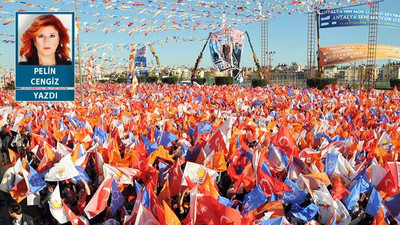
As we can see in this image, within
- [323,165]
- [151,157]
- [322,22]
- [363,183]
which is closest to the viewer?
[363,183]

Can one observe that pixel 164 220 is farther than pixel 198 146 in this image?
No

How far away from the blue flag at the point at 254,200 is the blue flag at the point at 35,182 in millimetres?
2235

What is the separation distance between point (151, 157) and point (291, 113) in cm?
482

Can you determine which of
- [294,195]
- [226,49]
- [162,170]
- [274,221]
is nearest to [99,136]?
[162,170]

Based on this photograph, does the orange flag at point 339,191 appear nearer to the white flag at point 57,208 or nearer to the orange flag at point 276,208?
the orange flag at point 276,208

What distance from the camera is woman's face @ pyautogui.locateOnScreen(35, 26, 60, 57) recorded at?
684cm

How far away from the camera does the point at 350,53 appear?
46.6 meters

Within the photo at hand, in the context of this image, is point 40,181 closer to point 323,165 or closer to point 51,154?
point 51,154

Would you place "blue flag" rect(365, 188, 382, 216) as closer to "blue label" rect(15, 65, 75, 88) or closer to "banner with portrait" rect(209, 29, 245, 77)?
"blue label" rect(15, 65, 75, 88)

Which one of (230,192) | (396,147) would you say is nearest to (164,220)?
(230,192)

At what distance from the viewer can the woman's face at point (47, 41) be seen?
6836mm

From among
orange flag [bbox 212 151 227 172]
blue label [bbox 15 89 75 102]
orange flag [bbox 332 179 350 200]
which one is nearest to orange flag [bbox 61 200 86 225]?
orange flag [bbox 212 151 227 172]

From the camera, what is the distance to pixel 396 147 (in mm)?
4508

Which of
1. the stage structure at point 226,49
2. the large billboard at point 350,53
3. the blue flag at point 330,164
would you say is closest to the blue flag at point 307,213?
the blue flag at point 330,164
